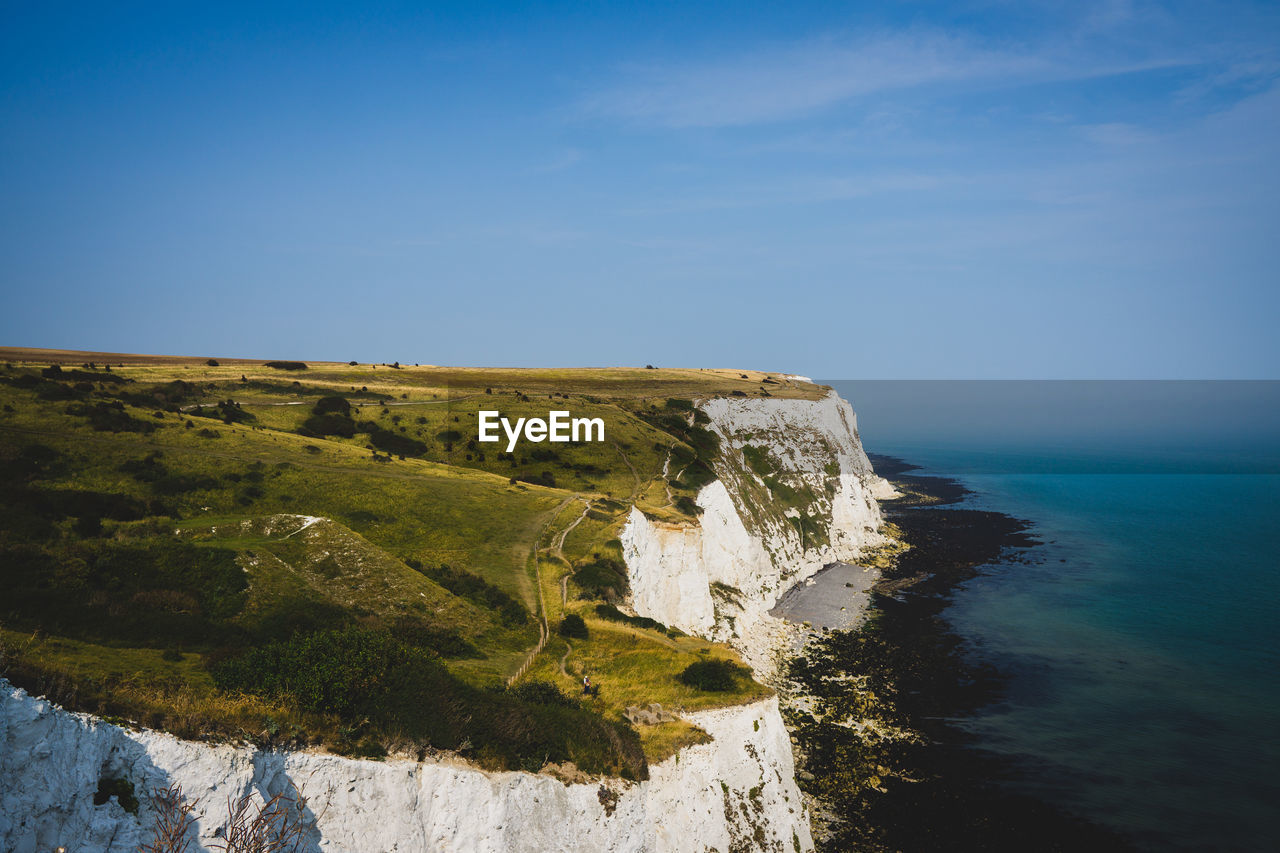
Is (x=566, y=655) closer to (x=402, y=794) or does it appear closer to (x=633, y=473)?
(x=402, y=794)

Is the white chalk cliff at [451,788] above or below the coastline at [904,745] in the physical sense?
above

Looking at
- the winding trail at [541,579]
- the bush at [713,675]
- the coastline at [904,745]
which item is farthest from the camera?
the coastline at [904,745]

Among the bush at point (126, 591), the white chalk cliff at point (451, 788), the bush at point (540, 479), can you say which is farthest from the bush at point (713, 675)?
the bush at point (540, 479)

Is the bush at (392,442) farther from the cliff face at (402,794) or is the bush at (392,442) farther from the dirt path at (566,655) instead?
the cliff face at (402,794)

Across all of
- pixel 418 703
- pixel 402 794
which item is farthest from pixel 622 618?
pixel 402 794

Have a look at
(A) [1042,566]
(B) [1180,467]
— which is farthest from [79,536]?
(B) [1180,467]

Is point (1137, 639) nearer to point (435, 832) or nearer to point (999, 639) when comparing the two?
point (999, 639)

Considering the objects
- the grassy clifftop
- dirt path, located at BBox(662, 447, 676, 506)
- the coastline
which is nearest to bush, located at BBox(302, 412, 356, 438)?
the grassy clifftop
